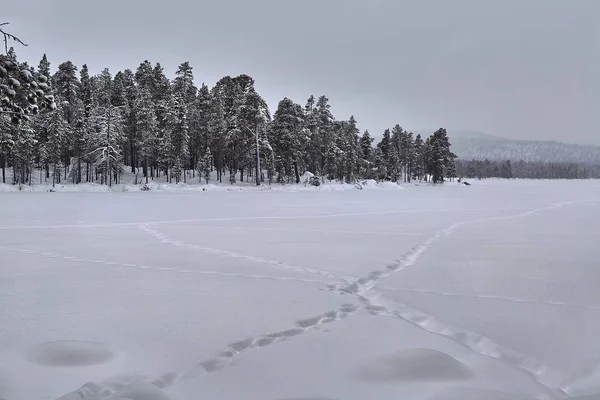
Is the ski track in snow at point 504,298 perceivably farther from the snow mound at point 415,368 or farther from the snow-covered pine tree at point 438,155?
the snow-covered pine tree at point 438,155

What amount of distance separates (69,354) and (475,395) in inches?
121

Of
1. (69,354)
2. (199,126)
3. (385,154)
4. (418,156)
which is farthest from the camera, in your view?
(418,156)

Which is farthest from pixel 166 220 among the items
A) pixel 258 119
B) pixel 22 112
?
pixel 258 119

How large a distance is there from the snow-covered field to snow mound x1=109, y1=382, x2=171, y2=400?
0.01 metres

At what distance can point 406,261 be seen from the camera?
24.0ft

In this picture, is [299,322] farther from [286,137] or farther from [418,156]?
[418,156]

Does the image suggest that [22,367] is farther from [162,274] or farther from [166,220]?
[166,220]

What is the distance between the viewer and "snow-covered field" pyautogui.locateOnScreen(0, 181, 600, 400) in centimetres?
290

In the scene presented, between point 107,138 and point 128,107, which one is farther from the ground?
point 128,107

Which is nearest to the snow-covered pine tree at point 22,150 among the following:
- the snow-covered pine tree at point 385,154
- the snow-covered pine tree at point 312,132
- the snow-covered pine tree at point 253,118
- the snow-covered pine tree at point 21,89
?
the snow-covered pine tree at point 253,118

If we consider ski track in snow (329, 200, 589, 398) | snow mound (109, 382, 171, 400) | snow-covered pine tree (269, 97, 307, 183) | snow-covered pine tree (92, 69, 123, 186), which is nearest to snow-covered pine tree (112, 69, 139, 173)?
snow-covered pine tree (92, 69, 123, 186)

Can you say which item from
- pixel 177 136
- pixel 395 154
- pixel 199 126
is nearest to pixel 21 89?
pixel 177 136

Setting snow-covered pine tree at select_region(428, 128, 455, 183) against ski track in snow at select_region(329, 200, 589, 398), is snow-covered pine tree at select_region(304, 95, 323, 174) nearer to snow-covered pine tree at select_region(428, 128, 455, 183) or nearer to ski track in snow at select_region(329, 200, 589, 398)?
snow-covered pine tree at select_region(428, 128, 455, 183)

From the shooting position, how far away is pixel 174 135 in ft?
177
